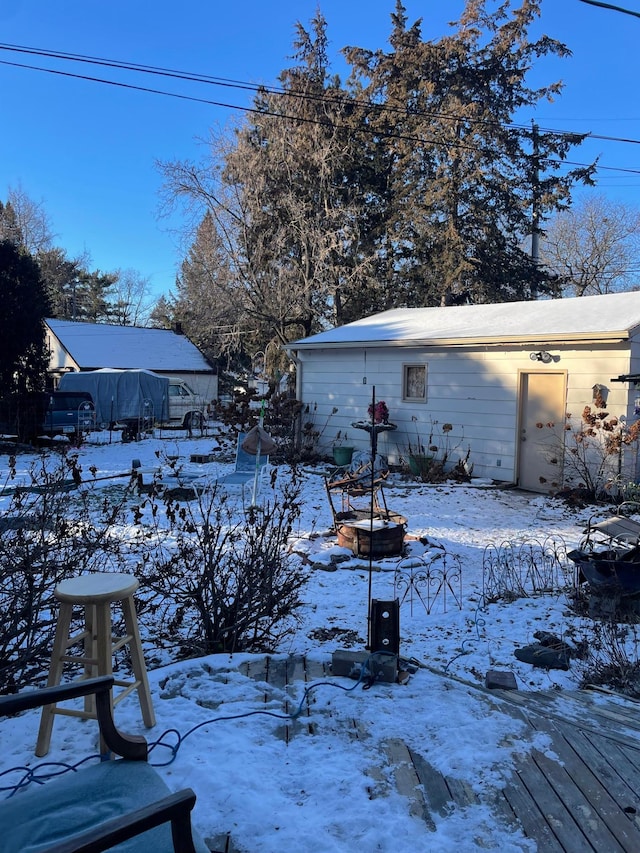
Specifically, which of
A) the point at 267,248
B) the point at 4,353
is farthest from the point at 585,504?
the point at 267,248

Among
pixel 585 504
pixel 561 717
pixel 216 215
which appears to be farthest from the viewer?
pixel 216 215

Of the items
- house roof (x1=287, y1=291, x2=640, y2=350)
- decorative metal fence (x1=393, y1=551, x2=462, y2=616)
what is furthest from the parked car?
decorative metal fence (x1=393, y1=551, x2=462, y2=616)

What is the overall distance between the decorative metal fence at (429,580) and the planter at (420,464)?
15.7 feet

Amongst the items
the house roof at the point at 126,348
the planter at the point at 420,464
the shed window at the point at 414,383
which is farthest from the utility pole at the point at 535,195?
the house roof at the point at 126,348

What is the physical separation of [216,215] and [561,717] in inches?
868

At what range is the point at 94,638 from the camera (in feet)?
8.96

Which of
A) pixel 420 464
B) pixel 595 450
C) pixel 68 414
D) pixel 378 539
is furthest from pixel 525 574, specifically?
pixel 68 414

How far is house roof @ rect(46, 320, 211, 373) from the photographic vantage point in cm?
2583

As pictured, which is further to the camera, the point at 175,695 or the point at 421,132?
the point at 421,132

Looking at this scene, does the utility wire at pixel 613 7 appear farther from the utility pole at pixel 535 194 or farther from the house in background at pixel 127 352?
the house in background at pixel 127 352

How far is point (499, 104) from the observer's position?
75.6 feet

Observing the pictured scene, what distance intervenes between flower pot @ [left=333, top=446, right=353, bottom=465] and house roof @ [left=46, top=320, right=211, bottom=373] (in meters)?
15.8

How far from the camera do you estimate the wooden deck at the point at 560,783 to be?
204 centimetres

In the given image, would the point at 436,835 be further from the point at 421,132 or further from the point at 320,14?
the point at 320,14
